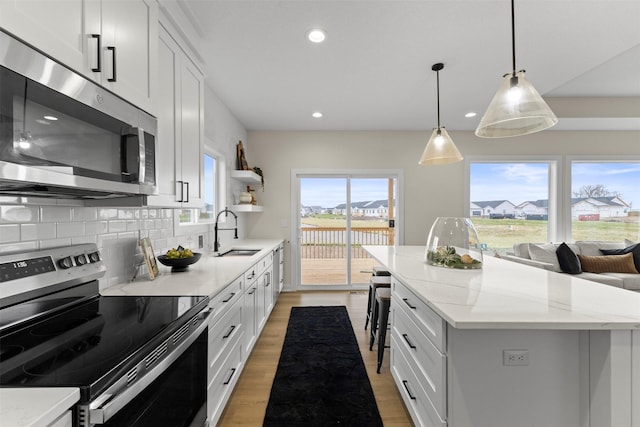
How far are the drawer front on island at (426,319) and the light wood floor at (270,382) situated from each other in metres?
0.72

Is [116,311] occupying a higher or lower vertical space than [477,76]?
lower

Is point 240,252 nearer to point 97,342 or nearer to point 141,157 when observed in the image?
point 141,157

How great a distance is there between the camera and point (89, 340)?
950 millimetres

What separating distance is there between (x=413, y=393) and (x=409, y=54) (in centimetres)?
249

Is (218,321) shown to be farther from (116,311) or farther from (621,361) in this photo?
(621,361)

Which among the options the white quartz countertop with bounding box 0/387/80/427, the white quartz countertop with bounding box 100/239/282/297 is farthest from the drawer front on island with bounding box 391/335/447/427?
the white quartz countertop with bounding box 0/387/80/427

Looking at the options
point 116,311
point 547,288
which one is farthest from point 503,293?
point 116,311

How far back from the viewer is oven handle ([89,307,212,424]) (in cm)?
70

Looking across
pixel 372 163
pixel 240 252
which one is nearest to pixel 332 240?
pixel 372 163

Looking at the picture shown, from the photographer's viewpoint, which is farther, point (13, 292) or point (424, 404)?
point (424, 404)

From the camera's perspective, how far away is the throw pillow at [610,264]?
3.78 m

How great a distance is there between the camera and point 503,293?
4.53 ft

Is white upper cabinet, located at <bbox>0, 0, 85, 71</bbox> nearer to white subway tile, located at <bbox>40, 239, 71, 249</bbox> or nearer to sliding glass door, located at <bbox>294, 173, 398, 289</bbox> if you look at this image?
white subway tile, located at <bbox>40, 239, 71, 249</bbox>

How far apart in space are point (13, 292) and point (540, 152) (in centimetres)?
607
